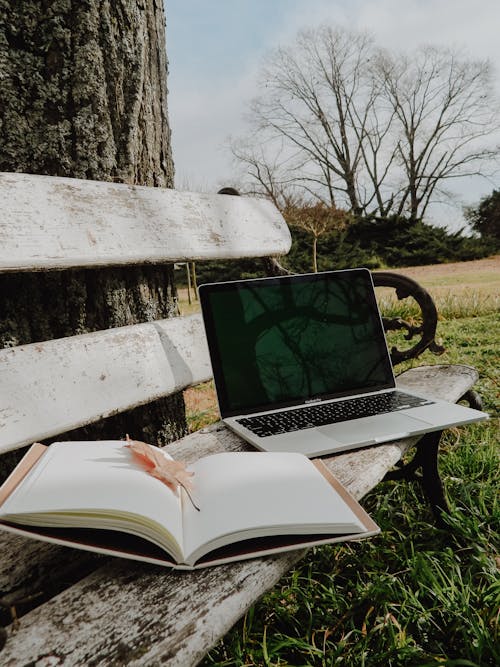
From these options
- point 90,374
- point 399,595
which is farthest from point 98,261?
point 399,595

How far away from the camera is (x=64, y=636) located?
0.59 meters

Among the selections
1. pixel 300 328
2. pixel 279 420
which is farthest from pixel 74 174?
pixel 279 420

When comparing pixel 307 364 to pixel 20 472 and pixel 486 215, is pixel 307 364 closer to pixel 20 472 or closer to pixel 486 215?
pixel 20 472

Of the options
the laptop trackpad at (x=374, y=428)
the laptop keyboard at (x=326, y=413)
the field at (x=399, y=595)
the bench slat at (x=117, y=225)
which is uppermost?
the bench slat at (x=117, y=225)

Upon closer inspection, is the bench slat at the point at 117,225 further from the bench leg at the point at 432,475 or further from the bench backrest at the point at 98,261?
the bench leg at the point at 432,475

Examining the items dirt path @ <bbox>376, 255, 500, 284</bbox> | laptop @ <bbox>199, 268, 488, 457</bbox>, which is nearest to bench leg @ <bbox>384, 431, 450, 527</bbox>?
laptop @ <bbox>199, 268, 488, 457</bbox>

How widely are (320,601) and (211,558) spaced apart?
805 mm

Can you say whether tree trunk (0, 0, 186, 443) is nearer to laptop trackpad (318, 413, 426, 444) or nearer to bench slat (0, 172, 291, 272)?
bench slat (0, 172, 291, 272)

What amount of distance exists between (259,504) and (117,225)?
91cm

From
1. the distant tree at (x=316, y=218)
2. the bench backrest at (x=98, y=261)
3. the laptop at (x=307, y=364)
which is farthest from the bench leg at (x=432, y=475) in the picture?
the distant tree at (x=316, y=218)

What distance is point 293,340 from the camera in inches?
58.7

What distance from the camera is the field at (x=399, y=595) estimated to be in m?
1.14

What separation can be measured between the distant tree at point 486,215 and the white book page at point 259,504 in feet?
56.3

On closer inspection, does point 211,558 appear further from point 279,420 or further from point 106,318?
point 106,318
